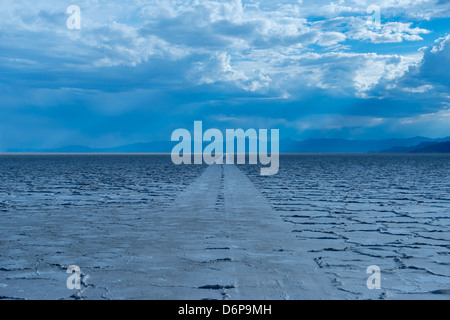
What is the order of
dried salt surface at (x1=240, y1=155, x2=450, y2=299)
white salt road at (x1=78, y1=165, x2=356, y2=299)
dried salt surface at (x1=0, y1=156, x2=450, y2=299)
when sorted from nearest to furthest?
1. white salt road at (x1=78, y1=165, x2=356, y2=299)
2. dried salt surface at (x1=0, y1=156, x2=450, y2=299)
3. dried salt surface at (x1=240, y1=155, x2=450, y2=299)

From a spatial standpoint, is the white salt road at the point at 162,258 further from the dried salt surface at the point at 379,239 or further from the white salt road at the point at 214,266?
the dried salt surface at the point at 379,239

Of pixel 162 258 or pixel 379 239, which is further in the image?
pixel 379 239

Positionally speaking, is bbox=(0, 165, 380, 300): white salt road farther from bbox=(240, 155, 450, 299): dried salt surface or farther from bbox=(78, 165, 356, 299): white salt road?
bbox=(240, 155, 450, 299): dried salt surface

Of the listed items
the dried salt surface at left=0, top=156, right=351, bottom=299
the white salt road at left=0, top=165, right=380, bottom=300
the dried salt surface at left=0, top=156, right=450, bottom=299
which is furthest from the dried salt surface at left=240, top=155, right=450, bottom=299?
the dried salt surface at left=0, top=156, right=351, bottom=299

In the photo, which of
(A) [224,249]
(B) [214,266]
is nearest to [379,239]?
(A) [224,249]

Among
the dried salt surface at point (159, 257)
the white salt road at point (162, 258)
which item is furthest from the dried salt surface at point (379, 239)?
the dried salt surface at point (159, 257)

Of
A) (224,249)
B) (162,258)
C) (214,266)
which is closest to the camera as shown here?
(214,266)

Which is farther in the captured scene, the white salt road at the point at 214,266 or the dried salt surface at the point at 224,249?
the dried salt surface at the point at 224,249

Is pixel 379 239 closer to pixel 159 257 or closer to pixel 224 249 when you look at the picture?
pixel 224 249

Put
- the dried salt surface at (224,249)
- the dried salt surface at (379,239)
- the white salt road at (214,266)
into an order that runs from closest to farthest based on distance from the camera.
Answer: the white salt road at (214,266) → the dried salt surface at (224,249) → the dried salt surface at (379,239)

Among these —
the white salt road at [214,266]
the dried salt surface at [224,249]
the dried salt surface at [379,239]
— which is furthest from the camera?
the dried salt surface at [379,239]
